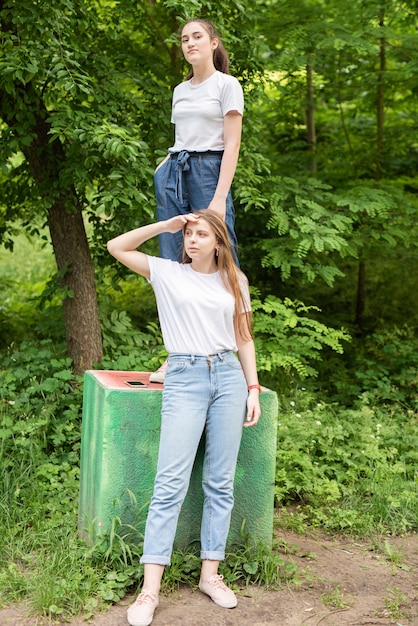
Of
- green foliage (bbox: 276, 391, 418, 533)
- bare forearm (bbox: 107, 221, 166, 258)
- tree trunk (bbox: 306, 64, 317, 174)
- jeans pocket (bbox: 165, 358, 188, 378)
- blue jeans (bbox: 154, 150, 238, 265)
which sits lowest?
green foliage (bbox: 276, 391, 418, 533)

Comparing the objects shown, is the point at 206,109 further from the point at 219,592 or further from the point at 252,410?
the point at 219,592

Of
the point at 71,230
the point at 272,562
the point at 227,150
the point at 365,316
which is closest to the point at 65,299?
the point at 71,230

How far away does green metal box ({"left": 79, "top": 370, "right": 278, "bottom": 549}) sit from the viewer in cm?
341

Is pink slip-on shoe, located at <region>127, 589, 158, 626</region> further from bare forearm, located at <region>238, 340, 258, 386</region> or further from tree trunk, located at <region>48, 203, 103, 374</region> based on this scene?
tree trunk, located at <region>48, 203, 103, 374</region>

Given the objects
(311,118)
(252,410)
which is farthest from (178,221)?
(311,118)

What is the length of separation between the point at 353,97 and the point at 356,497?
4.73 m

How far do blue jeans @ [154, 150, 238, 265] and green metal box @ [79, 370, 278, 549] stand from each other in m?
0.78

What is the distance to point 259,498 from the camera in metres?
3.65

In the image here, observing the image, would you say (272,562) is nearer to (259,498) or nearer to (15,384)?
(259,498)

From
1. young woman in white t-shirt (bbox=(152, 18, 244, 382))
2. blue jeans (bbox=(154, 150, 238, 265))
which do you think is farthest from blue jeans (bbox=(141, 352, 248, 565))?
blue jeans (bbox=(154, 150, 238, 265))

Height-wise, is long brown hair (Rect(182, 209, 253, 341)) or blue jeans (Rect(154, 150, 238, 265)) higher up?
blue jeans (Rect(154, 150, 238, 265))

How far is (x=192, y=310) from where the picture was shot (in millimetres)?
3318

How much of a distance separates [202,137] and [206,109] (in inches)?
5.6

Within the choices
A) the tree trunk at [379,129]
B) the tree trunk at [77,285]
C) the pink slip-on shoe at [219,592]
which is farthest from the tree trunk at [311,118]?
the pink slip-on shoe at [219,592]
